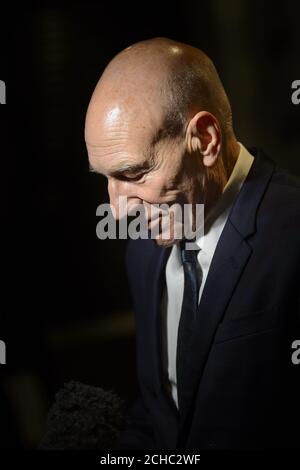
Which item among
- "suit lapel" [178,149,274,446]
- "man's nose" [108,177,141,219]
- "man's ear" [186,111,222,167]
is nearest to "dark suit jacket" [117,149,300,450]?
"suit lapel" [178,149,274,446]

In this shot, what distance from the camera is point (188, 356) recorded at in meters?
1.48

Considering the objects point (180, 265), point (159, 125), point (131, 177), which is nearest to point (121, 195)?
point (131, 177)

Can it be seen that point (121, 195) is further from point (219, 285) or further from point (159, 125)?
point (219, 285)

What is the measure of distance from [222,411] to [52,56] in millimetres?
1210

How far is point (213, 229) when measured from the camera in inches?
61.7

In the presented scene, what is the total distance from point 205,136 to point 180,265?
42 centimetres

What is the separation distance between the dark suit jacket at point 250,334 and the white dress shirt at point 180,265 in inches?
1.7

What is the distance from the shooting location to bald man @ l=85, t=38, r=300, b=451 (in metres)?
1.37

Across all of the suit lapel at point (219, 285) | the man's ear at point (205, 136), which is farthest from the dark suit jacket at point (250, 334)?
the man's ear at point (205, 136)

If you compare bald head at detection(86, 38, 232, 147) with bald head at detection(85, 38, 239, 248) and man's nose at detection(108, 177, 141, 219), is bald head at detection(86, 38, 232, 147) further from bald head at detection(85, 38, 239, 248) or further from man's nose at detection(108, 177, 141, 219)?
man's nose at detection(108, 177, 141, 219)

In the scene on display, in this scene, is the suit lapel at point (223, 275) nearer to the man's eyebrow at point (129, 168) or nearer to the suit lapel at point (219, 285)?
the suit lapel at point (219, 285)

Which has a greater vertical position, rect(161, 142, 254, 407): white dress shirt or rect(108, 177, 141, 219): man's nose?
rect(108, 177, 141, 219): man's nose

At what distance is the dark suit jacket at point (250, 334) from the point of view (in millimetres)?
1407
